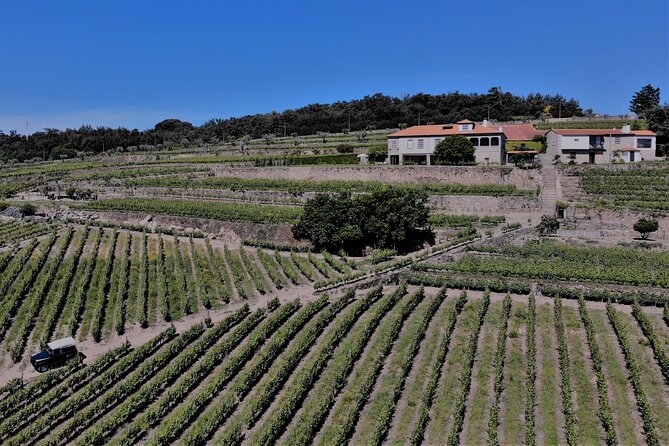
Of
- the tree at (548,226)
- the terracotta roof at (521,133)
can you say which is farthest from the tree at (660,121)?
the tree at (548,226)

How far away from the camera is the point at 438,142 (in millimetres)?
56781

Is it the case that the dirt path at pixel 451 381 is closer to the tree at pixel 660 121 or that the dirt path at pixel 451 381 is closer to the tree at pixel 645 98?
the tree at pixel 660 121

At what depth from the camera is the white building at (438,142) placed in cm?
5494

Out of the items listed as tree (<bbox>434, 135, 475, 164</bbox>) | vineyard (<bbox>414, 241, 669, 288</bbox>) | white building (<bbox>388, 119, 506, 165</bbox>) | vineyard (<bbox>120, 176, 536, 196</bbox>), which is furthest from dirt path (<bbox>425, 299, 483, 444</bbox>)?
white building (<bbox>388, 119, 506, 165</bbox>)

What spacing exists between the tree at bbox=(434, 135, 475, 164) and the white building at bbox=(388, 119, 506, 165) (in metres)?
1.76

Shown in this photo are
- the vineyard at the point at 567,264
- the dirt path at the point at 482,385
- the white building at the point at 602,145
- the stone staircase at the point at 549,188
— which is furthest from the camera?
the white building at the point at 602,145

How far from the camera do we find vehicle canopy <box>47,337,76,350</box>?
25609 mm

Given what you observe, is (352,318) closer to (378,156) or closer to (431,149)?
(431,149)

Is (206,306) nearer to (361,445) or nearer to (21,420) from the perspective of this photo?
(21,420)

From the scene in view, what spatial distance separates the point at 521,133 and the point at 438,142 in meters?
14.2

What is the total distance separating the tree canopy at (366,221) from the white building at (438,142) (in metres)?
17.1

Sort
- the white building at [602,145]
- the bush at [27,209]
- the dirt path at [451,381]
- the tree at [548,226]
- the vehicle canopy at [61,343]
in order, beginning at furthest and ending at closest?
the white building at [602,145] → the bush at [27,209] → the tree at [548,226] → the vehicle canopy at [61,343] → the dirt path at [451,381]

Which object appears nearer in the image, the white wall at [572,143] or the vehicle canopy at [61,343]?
the vehicle canopy at [61,343]

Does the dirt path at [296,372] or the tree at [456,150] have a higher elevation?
the tree at [456,150]
